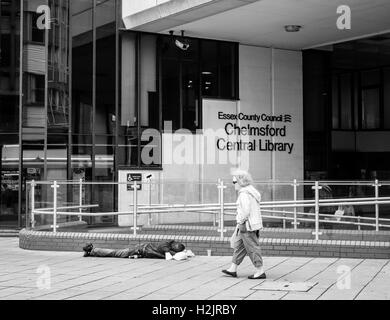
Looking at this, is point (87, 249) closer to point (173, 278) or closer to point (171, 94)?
point (173, 278)

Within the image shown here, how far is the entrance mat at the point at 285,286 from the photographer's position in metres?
9.02

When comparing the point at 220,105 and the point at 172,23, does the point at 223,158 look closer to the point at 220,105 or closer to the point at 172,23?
the point at 220,105

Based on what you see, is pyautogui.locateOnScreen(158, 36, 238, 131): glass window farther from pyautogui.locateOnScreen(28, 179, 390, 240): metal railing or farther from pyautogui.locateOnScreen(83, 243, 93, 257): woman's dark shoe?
pyautogui.locateOnScreen(83, 243, 93, 257): woman's dark shoe

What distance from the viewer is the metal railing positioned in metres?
13.4

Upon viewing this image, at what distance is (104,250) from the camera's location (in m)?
13.3

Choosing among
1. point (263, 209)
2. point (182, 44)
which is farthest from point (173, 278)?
point (182, 44)

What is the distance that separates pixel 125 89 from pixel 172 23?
2.87 metres

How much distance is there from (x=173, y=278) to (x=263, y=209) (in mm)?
5864

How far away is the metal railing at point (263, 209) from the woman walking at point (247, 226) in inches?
121

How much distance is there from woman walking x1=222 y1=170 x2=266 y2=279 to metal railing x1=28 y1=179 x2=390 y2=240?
3.07m

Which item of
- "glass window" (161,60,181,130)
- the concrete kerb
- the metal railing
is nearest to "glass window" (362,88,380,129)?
"glass window" (161,60,181,130)

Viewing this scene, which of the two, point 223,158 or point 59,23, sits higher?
point 59,23
